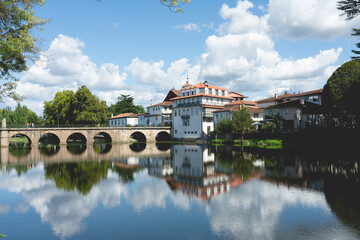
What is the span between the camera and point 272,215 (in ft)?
46.9

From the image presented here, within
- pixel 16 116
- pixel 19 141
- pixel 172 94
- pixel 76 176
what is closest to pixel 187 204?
pixel 76 176

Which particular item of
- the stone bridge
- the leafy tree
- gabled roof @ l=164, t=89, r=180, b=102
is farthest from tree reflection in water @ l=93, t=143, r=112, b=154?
gabled roof @ l=164, t=89, r=180, b=102

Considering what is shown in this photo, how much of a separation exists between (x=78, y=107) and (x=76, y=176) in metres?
65.0

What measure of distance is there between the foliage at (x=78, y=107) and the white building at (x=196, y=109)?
23800 mm

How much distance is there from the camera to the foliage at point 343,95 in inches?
1657

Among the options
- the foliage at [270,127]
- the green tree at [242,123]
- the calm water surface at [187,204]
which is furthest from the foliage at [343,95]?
the calm water surface at [187,204]

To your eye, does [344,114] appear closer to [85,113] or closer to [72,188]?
[72,188]

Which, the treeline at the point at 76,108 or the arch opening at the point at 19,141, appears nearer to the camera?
the arch opening at the point at 19,141

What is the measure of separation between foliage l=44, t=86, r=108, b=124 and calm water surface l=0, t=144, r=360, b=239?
2334 inches

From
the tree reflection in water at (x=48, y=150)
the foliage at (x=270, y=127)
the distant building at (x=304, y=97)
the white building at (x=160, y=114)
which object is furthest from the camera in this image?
the white building at (x=160, y=114)

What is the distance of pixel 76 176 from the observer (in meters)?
26.9

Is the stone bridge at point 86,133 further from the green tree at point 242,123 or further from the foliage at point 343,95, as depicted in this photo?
the foliage at point 343,95

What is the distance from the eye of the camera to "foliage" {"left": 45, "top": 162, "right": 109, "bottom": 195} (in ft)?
73.2

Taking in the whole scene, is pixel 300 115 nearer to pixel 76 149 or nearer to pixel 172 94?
pixel 76 149
